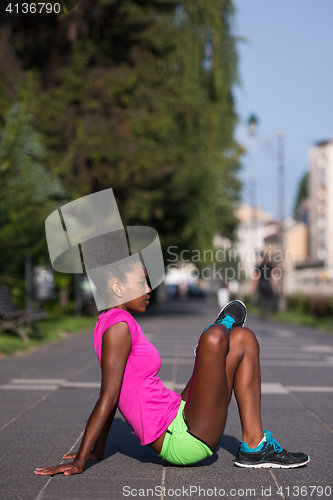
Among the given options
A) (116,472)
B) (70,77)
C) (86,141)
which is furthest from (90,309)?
(116,472)

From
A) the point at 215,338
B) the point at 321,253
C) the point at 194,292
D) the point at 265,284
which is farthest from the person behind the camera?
the point at 321,253

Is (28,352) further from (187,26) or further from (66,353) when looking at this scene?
(187,26)

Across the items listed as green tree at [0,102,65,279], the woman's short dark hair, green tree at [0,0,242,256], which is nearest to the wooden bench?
green tree at [0,102,65,279]

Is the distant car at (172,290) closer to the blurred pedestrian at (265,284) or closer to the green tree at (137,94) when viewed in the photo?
the blurred pedestrian at (265,284)

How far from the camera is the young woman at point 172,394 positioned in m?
3.21

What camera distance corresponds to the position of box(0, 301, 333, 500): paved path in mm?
3189

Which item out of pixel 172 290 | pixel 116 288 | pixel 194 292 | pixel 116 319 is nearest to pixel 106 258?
pixel 116 288

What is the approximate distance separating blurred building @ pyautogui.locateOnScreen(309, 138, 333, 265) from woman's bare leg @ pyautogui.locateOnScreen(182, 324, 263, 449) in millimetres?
73798

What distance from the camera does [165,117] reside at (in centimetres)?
1902

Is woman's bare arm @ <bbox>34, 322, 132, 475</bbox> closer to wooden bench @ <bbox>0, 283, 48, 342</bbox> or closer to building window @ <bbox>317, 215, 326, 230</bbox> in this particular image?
wooden bench @ <bbox>0, 283, 48, 342</bbox>

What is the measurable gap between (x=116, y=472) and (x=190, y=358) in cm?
608

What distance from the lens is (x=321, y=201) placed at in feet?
261

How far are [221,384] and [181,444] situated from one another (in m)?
0.41

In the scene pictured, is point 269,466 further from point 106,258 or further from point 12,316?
point 12,316
